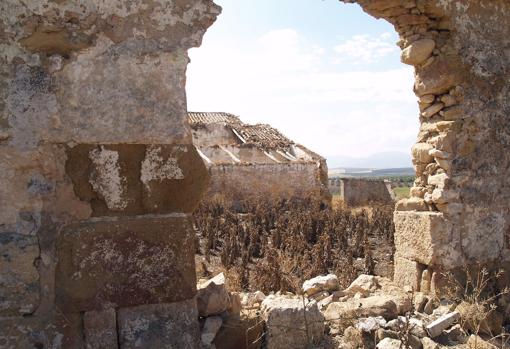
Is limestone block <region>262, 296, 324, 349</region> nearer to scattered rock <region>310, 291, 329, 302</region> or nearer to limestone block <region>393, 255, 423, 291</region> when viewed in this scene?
scattered rock <region>310, 291, 329, 302</region>

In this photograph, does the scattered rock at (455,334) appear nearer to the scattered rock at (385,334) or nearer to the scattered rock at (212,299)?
the scattered rock at (385,334)

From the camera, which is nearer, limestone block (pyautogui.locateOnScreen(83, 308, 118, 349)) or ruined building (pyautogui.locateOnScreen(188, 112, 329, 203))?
limestone block (pyautogui.locateOnScreen(83, 308, 118, 349))

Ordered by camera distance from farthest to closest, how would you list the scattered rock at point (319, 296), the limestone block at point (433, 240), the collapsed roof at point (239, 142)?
the collapsed roof at point (239, 142) < the scattered rock at point (319, 296) < the limestone block at point (433, 240)

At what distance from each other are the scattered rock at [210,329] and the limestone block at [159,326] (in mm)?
311

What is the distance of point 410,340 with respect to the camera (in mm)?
3326

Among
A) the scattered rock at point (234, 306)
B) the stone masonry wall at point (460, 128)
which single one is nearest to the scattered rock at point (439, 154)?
the stone masonry wall at point (460, 128)

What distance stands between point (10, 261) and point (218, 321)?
122cm

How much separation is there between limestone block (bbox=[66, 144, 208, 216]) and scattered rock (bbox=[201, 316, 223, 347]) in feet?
2.63

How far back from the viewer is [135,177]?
7.93 ft

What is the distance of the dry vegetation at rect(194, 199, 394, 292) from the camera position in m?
5.71

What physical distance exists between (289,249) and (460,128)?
4134 millimetres

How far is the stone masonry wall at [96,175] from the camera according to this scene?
7.57ft

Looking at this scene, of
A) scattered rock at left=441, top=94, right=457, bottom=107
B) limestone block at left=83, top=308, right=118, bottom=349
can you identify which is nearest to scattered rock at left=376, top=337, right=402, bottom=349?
limestone block at left=83, top=308, right=118, bottom=349

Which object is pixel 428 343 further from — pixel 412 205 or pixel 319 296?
pixel 412 205
